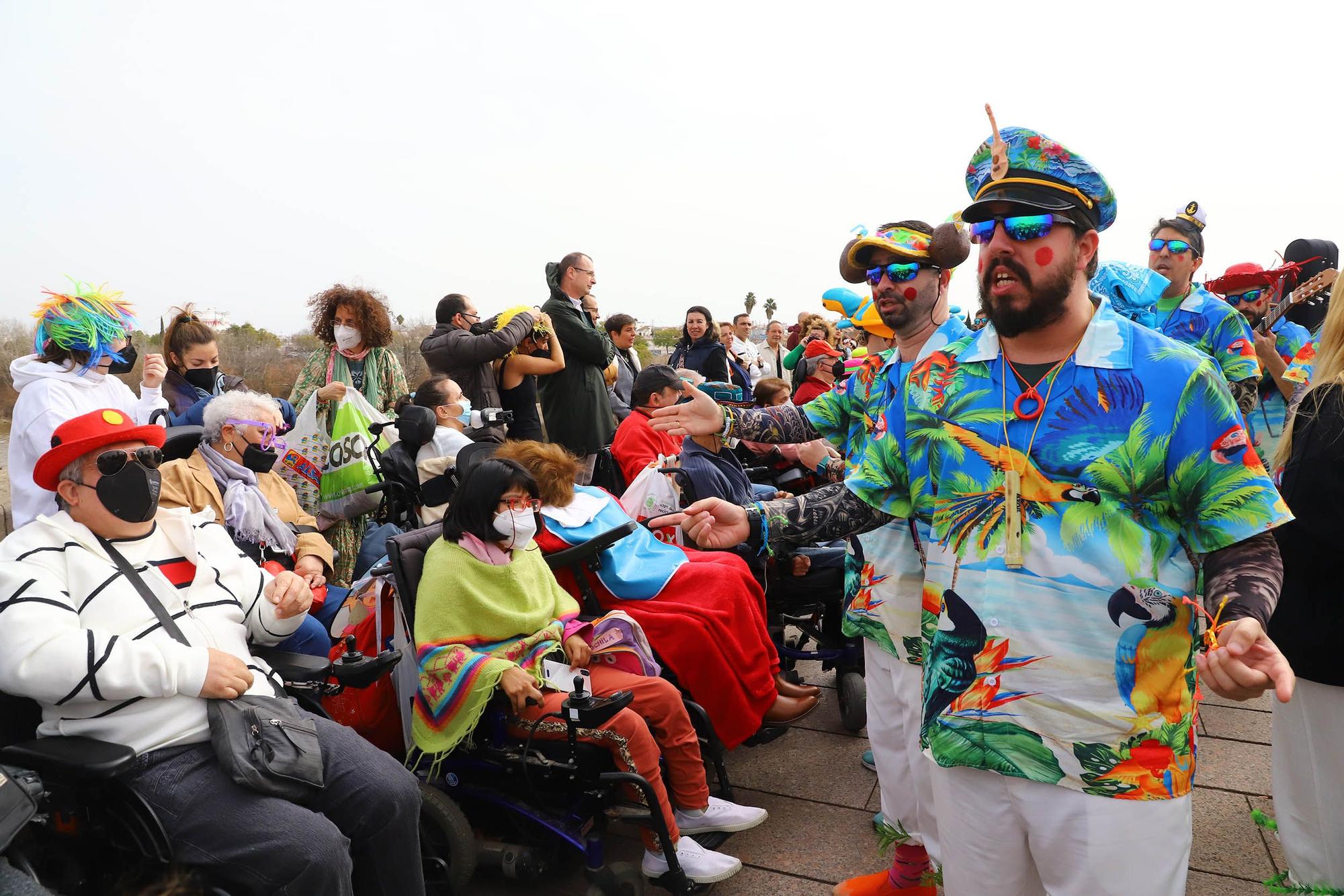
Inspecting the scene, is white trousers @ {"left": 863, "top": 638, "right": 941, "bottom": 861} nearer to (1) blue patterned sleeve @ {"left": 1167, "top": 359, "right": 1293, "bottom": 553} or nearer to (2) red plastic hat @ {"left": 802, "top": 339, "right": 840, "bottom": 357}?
(1) blue patterned sleeve @ {"left": 1167, "top": 359, "right": 1293, "bottom": 553}

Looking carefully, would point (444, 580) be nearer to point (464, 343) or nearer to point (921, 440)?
point (921, 440)

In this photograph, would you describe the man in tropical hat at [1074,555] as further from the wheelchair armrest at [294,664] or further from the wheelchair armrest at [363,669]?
the wheelchair armrest at [294,664]

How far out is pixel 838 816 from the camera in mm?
3689

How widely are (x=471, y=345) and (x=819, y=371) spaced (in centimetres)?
249

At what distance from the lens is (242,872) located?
232cm

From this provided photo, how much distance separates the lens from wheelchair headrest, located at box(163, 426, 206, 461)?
379 cm

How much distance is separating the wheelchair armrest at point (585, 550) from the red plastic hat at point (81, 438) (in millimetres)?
1605

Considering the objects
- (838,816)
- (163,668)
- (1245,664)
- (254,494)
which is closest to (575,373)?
(254,494)

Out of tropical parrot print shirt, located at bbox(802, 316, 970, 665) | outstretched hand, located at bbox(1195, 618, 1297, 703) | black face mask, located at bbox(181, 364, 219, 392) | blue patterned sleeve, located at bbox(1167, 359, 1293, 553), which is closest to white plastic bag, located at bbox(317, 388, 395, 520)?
black face mask, located at bbox(181, 364, 219, 392)

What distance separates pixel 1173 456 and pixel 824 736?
3082 mm

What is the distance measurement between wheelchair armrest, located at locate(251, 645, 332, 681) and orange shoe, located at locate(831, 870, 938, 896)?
6.17 ft

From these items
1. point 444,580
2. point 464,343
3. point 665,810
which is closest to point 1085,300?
point 665,810

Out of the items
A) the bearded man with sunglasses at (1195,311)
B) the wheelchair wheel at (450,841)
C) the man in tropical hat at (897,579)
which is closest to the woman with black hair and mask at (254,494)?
the wheelchair wheel at (450,841)

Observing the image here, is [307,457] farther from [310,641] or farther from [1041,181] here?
[1041,181]
